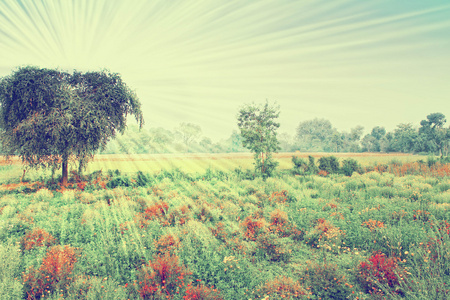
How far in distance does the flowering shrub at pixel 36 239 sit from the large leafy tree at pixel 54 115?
31.0 feet

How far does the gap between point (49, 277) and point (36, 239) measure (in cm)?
264

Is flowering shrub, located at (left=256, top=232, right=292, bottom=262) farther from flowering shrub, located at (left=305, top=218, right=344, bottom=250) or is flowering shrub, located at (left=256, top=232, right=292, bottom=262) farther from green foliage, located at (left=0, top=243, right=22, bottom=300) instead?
green foliage, located at (left=0, top=243, right=22, bottom=300)

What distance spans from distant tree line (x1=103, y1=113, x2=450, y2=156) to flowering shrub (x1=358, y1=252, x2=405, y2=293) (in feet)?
198

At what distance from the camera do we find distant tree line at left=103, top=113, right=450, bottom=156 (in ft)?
227

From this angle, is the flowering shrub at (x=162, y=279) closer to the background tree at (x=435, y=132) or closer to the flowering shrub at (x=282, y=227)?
the flowering shrub at (x=282, y=227)

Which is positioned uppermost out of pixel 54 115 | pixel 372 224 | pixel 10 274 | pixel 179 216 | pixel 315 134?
pixel 315 134

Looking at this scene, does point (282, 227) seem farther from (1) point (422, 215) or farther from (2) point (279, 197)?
(1) point (422, 215)

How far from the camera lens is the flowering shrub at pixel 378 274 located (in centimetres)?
527

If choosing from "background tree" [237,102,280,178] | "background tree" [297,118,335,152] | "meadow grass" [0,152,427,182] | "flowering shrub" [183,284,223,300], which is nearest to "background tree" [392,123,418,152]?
"background tree" [297,118,335,152]

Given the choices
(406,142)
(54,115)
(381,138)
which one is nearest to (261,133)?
(54,115)

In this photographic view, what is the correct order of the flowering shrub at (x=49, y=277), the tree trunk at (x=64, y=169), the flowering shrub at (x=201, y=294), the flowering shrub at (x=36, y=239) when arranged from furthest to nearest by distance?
1. the tree trunk at (x=64, y=169)
2. the flowering shrub at (x=36, y=239)
3. the flowering shrub at (x=49, y=277)
4. the flowering shrub at (x=201, y=294)

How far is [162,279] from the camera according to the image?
5.46 m

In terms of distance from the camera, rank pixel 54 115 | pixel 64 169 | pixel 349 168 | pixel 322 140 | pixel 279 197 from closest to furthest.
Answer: pixel 279 197, pixel 54 115, pixel 64 169, pixel 349 168, pixel 322 140

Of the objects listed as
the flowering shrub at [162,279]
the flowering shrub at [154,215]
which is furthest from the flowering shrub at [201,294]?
the flowering shrub at [154,215]
